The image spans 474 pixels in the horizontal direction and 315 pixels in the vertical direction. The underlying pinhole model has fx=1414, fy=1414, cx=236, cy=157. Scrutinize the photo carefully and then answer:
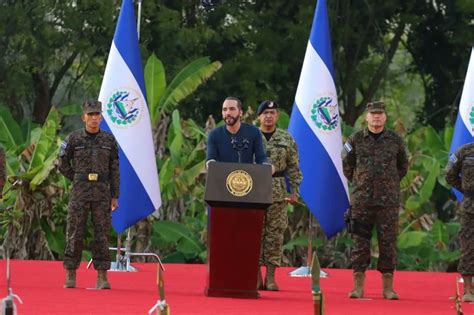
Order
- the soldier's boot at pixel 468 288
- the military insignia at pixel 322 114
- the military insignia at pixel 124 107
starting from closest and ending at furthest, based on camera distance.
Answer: the soldier's boot at pixel 468 288 → the military insignia at pixel 124 107 → the military insignia at pixel 322 114

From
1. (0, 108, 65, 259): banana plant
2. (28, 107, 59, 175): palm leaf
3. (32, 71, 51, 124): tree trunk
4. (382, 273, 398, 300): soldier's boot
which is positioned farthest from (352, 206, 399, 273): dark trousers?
(32, 71, 51, 124): tree trunk

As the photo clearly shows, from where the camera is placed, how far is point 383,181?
1223 centimetres

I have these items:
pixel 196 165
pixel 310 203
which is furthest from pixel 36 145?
pixel 310 203

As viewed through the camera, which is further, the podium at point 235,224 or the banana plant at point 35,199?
the banana plant at point 35,199

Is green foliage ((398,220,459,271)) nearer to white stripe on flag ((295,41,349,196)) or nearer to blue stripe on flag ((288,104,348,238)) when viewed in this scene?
blue stripe on flag ((288,104,348,238))

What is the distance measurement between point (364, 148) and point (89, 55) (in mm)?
17728

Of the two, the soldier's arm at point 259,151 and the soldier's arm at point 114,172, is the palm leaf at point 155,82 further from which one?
the soldier's arm at point 259,151

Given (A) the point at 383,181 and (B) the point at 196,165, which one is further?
(B) the point at 196,165

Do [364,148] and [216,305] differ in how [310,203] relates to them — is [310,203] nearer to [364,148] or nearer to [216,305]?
[364,148]

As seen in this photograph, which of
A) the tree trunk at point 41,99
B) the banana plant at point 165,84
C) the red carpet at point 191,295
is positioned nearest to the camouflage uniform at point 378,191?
the red carpet at point 191,295

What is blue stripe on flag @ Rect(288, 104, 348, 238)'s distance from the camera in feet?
55.1

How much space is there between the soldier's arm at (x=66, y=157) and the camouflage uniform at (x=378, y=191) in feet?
8.29

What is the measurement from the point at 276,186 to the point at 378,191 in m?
1.54

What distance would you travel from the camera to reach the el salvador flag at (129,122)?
15.9 meters
